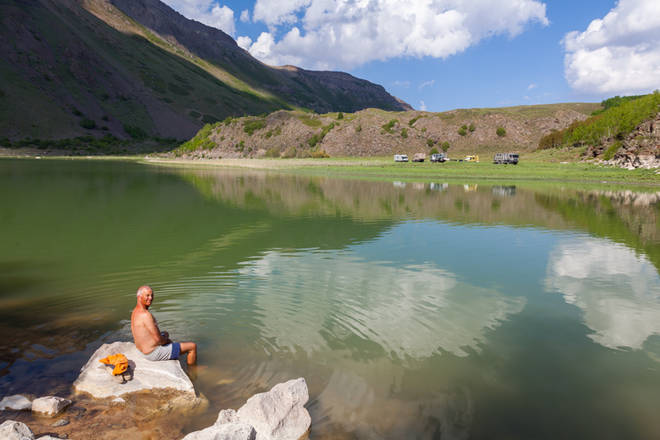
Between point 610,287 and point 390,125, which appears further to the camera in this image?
point 390,125

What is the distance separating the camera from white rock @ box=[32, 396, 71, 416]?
739 cm

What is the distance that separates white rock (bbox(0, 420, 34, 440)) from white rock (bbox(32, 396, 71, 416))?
1.06m

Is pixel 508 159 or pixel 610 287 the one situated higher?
pixel 508 159

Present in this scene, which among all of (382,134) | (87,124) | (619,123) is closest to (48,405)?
(619,123)

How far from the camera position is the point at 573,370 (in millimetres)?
10016

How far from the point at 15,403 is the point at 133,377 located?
180 centimetres

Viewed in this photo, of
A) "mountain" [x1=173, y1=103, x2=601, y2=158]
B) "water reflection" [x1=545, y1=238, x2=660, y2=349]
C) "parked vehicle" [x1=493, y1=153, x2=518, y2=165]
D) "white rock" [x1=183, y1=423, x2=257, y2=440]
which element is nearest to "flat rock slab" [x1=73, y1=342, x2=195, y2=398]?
"white rock" [x1=183, y1=423, x2=257, y2=440]

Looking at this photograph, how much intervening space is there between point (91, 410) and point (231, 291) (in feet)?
23.4

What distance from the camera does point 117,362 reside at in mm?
8242

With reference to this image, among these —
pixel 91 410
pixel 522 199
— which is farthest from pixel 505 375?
pixel 522 199

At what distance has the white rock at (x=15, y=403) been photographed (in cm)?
751

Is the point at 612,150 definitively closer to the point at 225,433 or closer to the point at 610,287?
the point at 610,287

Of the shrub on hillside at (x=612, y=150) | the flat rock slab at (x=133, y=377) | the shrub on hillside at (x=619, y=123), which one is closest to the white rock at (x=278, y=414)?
the flat rock slab at (x=133, y=377)

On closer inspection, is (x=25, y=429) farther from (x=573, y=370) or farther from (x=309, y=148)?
(x=309, y=148)
